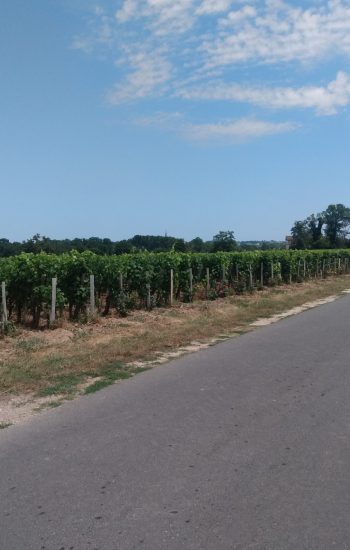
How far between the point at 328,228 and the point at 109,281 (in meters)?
90.4

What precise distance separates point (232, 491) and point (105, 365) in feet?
16.8

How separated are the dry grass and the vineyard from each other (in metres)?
0.86

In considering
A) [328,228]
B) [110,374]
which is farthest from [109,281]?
[328,228]

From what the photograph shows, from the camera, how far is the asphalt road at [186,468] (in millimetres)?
3473

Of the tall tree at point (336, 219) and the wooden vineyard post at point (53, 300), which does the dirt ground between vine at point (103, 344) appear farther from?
the tall tree at point (336, 219)

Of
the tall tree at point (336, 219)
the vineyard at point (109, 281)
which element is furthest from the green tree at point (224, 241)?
the tall tree at point (336, 219)

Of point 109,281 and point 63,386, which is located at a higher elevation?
point 109,281

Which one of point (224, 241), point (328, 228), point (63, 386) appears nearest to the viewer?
point (63, 386)

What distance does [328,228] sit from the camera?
101 m

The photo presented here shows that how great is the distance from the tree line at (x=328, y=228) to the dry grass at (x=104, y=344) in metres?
72.6

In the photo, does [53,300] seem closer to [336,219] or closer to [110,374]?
[110,374]

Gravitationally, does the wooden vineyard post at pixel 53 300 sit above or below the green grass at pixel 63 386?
above

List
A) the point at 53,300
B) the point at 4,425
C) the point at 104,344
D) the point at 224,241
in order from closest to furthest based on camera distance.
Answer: the point at 4,425
the point at 104,344
the point at 53,300
the point at 224,241

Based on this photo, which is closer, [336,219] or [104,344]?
[104,344]
